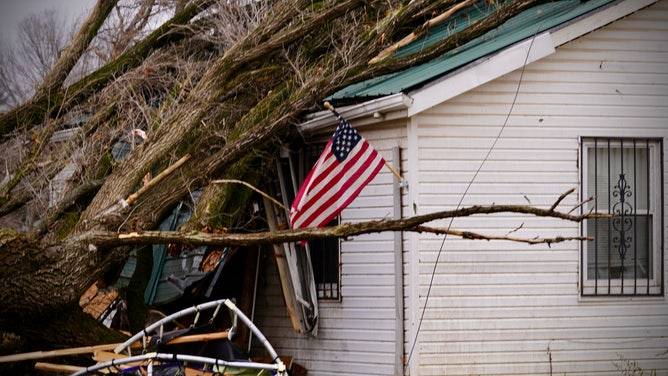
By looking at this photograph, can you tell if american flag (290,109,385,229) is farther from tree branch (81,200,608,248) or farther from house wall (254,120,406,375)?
tree branch (81,200,608,248)

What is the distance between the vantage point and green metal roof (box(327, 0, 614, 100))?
9.98 m

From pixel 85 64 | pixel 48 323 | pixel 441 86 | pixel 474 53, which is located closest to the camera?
pixel 48 323

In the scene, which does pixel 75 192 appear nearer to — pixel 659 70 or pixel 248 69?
pixel 248 69

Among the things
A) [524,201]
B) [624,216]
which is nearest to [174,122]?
[524,201]

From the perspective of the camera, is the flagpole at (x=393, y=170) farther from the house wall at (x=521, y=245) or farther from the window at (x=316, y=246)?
the window at (x=316, y=246)

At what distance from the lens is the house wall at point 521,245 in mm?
9664

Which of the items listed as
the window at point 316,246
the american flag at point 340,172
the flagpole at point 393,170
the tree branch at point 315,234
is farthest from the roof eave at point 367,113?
the tree branch at point 315,234

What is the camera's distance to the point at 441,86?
9586 millimetres

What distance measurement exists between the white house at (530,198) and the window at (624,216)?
0.05ft

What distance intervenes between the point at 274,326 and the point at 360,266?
70.6 inches

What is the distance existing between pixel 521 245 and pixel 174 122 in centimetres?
427

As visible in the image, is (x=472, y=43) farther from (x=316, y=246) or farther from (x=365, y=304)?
(x=365, y=304)

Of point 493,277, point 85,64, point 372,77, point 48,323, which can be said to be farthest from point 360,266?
point 85,64

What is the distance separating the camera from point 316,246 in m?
11.1
